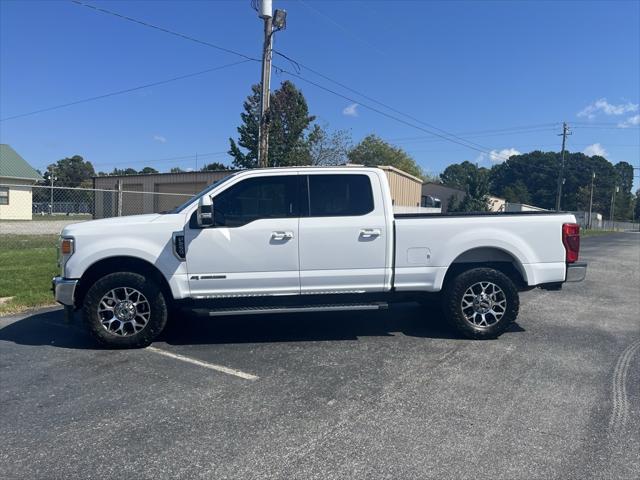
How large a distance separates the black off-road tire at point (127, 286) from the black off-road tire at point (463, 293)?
341 cm

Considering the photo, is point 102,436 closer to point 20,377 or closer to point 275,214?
point 20,377

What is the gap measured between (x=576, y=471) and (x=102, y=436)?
322 cm

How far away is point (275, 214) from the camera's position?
229 inches

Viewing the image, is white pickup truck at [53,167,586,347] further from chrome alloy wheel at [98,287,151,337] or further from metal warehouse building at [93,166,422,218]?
metal warehouse building at [93,166,422,218]

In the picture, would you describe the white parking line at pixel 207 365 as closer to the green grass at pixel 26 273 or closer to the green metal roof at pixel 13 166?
the green grass at pixel 26 273

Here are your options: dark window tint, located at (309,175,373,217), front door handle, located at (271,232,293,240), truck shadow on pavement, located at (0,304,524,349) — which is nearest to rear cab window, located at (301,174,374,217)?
dark window tint, located at (309,175,373,217)

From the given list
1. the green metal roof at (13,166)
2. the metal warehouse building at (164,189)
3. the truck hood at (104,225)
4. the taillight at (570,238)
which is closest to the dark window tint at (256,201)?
the truck hood at (104,225)

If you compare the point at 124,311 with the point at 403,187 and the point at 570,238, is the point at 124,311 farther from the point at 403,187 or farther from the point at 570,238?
the point at 403,187

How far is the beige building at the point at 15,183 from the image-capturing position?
3216cm

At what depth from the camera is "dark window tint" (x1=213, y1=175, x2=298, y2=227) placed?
574 cm

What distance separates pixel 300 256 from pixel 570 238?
337 cm

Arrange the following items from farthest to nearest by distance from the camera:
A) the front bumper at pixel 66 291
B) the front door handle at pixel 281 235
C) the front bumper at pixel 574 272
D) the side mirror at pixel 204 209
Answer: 1. the front bumper at pixel 574 272
2. the front door handle at pixel 281 235
3. the front bumper at pixel 66 291
4. the side mirror at pixel 204 209

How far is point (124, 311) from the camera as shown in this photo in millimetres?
5625

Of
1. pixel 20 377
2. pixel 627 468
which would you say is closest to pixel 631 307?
pixel 627 468
